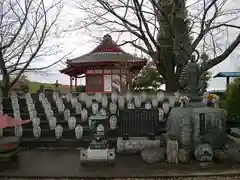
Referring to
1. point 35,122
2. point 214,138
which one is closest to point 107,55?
point 35,122

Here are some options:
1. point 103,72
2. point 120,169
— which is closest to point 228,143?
point 120,169

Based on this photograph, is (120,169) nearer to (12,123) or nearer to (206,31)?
(12,123)

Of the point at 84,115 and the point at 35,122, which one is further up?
the point at 84,115

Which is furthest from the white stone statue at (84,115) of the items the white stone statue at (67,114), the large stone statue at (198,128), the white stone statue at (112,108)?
the large stone statue at (198,128)

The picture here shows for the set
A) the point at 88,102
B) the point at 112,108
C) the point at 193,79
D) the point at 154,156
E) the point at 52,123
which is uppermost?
the point at 193,79

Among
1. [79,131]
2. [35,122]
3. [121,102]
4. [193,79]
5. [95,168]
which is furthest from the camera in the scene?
[121,102]

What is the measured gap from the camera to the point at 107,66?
20641 mm

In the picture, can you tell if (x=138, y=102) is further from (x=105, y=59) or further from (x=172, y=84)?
(x=105, y=59)

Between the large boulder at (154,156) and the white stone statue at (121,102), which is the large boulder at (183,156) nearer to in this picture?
the large boulder at (154,156)

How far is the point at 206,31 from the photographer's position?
1424cm

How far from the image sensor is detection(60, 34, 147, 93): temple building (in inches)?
778

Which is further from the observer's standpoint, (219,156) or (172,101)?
(172,101)

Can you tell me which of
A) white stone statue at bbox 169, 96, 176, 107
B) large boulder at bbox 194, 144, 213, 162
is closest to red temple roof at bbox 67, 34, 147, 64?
white stone statue at bbox 169, 96, 176, 107

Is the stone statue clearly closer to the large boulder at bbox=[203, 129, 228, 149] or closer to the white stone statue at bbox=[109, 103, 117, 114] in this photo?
the large boulder at bbox=[203, 129, 228, 149]
